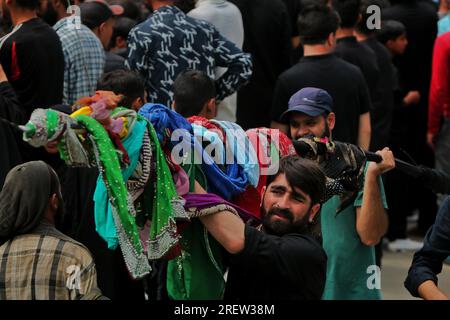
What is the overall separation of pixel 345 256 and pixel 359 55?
100 inches

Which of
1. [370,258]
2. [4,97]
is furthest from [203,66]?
[370,258]

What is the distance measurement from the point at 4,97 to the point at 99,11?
1.58m

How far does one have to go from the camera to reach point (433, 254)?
16.1ft

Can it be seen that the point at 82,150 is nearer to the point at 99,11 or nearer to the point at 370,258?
the point at 370,258

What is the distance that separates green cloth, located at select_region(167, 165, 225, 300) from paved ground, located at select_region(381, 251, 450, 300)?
2487 mm

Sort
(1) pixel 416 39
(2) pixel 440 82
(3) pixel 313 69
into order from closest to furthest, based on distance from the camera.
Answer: (3) pixel 313 69 → (2) pixel 440 82 → (1) pixel 416 39

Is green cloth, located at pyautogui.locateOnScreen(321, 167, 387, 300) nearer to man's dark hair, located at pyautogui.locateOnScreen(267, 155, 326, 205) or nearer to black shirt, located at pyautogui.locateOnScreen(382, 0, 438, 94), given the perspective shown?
man's dark hair, located at pyautogui.locateOnScreen(267, 155, 326, 205)

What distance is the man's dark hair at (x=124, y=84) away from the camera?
6250 millimetres

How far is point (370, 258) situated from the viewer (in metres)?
5.80

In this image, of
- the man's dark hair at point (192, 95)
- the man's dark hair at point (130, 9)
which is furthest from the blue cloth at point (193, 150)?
the man's dark hair at point (130, 9)

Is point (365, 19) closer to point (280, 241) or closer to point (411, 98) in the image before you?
point (411, 98)

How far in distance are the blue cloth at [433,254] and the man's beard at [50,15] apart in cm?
371

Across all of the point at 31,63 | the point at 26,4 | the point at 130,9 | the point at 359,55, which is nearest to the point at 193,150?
the point at 31,63

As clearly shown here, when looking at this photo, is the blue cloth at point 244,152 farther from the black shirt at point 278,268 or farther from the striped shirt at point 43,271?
the striped shirt at point 43,271
